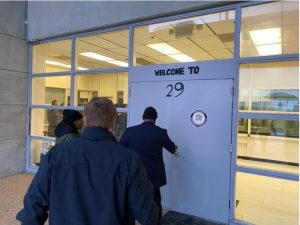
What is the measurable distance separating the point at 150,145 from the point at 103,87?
270 cm

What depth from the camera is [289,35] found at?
3117mm

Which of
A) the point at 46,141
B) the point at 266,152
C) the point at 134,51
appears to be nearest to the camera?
the point at 134,51

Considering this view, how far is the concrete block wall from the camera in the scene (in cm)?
482

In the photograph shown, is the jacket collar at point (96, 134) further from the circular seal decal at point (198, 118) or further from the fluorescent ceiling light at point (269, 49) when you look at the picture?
the fluorescent ceiling light at point (269, 49)

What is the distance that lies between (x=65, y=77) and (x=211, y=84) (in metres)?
3.02

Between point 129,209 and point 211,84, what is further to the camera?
point 211,84

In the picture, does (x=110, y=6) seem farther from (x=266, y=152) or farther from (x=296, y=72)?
(x=266, y=152)

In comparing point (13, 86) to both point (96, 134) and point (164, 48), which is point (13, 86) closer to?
point (164, 48)

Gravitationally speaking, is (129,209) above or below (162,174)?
above

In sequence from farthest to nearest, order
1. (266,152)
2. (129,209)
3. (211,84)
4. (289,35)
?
(266,152)
(211,84)
(289,35)
(129,209)

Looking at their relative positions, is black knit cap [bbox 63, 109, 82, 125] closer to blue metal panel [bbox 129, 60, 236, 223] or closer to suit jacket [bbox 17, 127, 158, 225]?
suit jacket [bbox 17, 127, 158, 225]

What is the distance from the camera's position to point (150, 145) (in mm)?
2854

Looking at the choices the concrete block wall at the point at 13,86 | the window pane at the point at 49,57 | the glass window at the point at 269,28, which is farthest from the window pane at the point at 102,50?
the glass window at the point at 269,28

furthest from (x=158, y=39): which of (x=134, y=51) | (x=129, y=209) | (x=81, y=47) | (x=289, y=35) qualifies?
(x=129, y=209)
